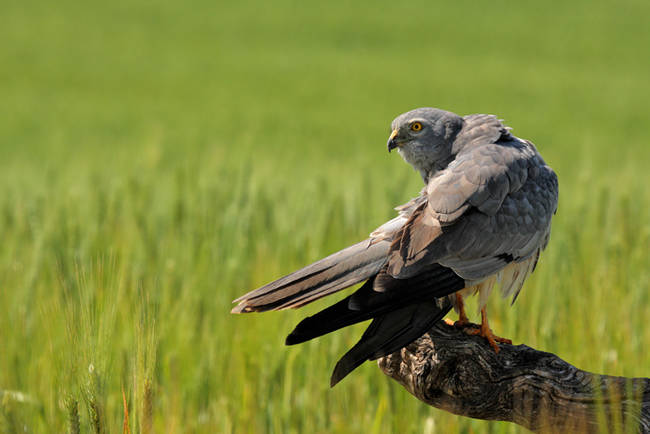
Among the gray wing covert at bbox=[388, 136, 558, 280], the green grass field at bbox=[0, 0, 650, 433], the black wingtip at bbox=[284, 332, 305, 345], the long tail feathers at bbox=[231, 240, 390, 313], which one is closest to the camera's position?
the black wingtip at bbox=[284, 332, 305, 345]

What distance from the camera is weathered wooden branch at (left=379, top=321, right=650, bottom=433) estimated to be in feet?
7.03

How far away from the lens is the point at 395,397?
3445 mm

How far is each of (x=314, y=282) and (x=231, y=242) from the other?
9.31ft

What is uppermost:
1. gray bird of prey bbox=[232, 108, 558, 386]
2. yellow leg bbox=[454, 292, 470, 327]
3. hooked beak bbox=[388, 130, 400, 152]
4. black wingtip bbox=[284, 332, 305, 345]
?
hooked beak bbox=[388, 130, 400, 152]

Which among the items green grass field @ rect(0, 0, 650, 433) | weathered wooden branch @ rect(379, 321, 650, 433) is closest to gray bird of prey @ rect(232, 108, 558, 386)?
weathered wooden branch @ rect(379, 321, 650, 433)

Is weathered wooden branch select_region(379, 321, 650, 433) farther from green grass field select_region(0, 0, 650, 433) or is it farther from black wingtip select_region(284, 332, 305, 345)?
green grass field select_region(0, 0, 650, 433)

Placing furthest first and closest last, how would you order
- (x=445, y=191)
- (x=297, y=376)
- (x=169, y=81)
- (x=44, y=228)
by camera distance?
(x=169, y=81), (x=44, y=228), (x=297, y=376), (x=445, y=191)

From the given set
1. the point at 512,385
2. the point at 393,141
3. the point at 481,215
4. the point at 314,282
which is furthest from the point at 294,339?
the point at 393,141

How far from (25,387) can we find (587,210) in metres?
4.19

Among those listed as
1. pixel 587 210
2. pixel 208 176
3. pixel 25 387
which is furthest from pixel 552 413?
pixel 208 176

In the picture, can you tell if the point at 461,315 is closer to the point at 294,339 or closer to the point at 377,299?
the point at 377,299

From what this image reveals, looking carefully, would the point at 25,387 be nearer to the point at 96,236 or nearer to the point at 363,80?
the point at 96,236

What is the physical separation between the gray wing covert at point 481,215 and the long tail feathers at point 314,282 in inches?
4.1

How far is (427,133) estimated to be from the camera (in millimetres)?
2936
